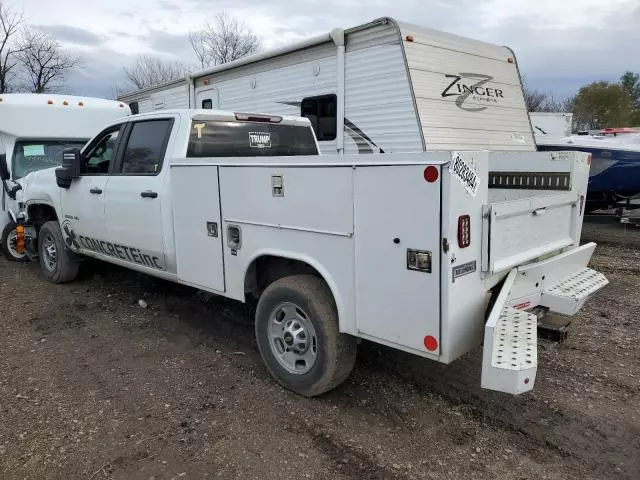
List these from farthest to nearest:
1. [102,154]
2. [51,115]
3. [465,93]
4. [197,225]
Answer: [51,115], [465,93], [102,154], [197,225]

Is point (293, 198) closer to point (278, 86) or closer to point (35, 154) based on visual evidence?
point (278, 86)

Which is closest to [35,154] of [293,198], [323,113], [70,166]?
[70,166]

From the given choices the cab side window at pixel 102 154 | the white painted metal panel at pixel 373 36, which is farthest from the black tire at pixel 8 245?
the white painted metal panel at pixel 373 36

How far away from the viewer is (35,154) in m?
8.09

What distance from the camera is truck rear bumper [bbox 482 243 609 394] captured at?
110 inches

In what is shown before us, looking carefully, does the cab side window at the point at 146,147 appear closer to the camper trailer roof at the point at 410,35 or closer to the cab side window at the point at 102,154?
the cab side window at the point at 102,154

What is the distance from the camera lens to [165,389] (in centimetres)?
396

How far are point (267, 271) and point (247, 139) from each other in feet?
5.02

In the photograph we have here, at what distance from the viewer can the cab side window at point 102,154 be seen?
5.50 meters

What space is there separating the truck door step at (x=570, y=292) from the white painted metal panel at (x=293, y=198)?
146cm

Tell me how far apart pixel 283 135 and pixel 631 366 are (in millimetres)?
3696

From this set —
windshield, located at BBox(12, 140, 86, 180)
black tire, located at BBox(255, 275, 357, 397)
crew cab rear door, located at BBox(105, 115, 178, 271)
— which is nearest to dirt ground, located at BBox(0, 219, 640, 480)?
black tire, located at BBox(255, 275, 357, 397)

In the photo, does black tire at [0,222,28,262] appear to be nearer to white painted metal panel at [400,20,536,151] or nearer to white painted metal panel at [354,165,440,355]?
white painted metal panel at [400,20,536,151]

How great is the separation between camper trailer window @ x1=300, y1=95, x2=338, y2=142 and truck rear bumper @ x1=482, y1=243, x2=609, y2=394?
14.7ft
